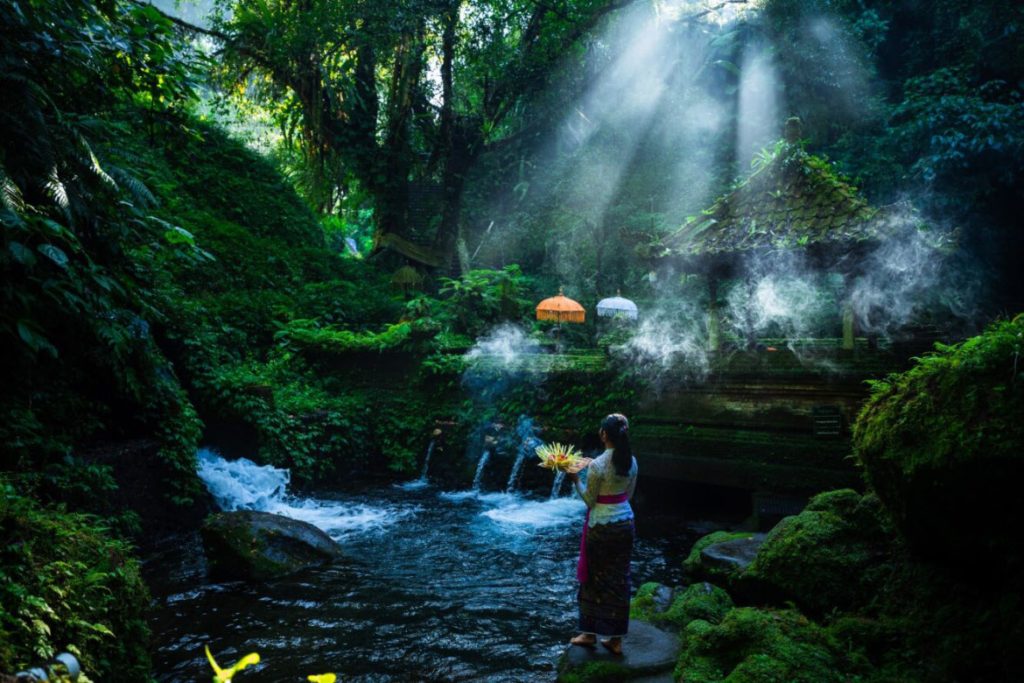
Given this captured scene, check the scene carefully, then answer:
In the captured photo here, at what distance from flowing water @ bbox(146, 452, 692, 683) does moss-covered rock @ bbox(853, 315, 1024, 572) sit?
3.17 meters

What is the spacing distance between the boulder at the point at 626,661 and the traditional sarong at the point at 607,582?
6.8 inches

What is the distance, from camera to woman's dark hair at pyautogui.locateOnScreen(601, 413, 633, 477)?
509cm

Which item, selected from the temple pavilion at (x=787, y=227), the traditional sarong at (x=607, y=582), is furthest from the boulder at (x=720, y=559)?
the temple pavilion at (x=787, y=227)

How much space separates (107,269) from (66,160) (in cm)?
168

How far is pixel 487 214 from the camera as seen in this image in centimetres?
2641

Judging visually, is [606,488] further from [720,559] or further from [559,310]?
[559,310]

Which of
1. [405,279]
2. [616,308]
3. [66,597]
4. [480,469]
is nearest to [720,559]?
[66,597]

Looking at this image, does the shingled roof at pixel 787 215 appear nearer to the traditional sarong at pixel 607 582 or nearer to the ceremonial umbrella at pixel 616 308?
the traditional sarong at pixel 607 582

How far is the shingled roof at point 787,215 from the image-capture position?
8711mm

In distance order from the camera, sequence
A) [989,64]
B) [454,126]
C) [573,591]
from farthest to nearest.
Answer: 1. [454,126]
2. [989,64]
3. [573,591]

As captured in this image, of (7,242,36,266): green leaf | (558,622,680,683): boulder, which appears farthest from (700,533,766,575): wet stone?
(7,242,36,266): green leaf

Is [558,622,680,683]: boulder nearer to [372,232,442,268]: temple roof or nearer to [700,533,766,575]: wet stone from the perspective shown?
[700,533,766,575]: wet stone

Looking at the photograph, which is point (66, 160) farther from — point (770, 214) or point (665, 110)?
point (665, 110)

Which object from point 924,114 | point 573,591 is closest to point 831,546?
point 573,591
